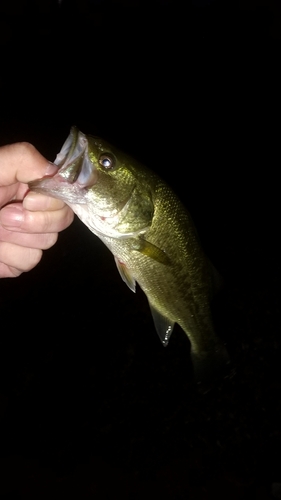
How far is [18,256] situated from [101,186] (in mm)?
642

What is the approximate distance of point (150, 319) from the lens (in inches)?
238

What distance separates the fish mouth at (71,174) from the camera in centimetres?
148

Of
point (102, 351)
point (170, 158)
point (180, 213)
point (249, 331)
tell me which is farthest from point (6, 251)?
point (170, 158)

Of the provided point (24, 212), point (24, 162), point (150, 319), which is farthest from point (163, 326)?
point (150, 319)

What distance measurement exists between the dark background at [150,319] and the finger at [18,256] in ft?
12.6

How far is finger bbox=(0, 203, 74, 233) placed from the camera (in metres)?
1.69

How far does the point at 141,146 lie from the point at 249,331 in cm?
536

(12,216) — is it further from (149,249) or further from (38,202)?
(149,249)

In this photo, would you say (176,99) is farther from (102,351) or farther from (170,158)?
(102,351)

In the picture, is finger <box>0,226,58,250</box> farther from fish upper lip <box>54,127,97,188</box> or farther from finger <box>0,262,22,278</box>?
fish upper lip <box>54,127,97,188</box>

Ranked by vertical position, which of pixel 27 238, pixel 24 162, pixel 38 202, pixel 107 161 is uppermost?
pixel 107 161

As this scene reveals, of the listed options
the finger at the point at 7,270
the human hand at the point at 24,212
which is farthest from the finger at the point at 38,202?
the finger at the point at 7,270

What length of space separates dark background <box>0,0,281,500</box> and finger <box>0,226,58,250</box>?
400cm

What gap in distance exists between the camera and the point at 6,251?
1927 mm
